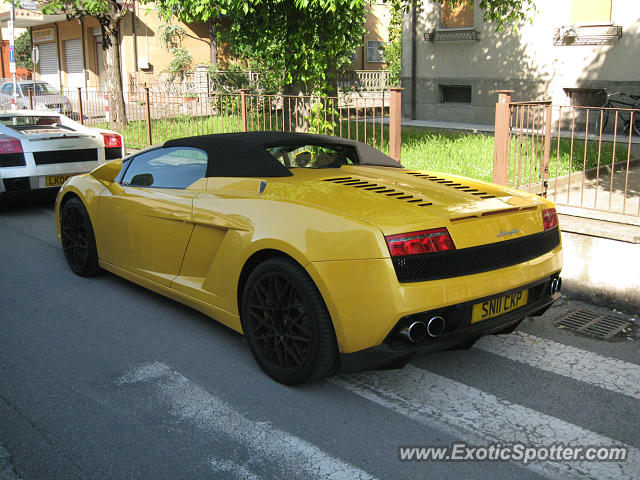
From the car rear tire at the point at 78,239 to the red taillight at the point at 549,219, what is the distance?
370cm

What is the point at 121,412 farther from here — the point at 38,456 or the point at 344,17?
the point at 344,17

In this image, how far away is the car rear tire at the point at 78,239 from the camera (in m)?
5.81

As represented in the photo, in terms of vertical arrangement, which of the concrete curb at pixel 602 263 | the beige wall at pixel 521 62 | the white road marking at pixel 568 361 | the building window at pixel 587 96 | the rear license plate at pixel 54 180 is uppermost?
the beige wall at pixel 521 62

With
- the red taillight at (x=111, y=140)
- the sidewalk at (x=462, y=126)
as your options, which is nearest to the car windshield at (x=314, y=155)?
the red taillight at (x=111, y=140)

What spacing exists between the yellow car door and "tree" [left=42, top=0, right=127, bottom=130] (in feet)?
31.7

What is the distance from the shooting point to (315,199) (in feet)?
12.6

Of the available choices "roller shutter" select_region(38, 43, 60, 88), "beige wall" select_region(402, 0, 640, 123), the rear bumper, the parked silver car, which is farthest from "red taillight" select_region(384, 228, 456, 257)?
"roller shutter" select_region(38, 43, 60, 88)

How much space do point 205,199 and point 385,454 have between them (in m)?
2.11

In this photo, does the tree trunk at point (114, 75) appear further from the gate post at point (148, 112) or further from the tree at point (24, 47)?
the tree at point (24, 47)

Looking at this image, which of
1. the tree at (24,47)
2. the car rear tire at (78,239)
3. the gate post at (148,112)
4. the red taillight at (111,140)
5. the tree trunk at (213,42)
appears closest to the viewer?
the car rear tire at (78,239)

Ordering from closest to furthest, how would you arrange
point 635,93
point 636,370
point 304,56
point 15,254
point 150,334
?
point 636,370 → point 150,334 → point 15,254 → point 304,56 → point 635,93

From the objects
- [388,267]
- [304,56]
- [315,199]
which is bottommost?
[388,267]

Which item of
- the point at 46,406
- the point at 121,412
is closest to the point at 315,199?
the point at 121,412

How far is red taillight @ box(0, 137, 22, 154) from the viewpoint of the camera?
28.7 ft
